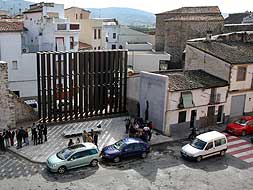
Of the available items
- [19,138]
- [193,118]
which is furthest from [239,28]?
[19,138]

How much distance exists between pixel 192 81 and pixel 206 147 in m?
7.54

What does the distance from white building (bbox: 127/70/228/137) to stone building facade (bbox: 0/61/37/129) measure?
10168mm

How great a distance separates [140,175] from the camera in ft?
67.9

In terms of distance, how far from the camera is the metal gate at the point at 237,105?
31.1 metres

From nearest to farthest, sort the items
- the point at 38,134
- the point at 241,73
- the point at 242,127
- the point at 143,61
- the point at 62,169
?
the point at 62,169
the point at 38,134
the point at 242,127
the point at 241,73
the point at 143,61

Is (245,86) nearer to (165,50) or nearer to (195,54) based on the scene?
(195,54)

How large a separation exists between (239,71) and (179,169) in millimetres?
12627

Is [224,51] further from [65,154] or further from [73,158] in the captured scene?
[65,154]

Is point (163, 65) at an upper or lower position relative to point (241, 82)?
lower

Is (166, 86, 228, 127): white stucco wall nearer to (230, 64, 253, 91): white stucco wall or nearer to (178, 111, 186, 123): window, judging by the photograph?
(178, 111, 186, 123): window

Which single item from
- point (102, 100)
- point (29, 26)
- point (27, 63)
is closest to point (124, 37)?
point (29, 26)

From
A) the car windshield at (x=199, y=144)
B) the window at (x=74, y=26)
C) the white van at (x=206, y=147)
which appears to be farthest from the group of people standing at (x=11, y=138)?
the window at (x=74, y=26)

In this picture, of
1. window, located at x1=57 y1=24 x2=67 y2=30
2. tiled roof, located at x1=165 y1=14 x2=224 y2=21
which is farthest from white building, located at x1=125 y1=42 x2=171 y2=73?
window, located at x1=57 y1=24 x2=67 y2=30

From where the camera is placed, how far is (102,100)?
31172 mm
